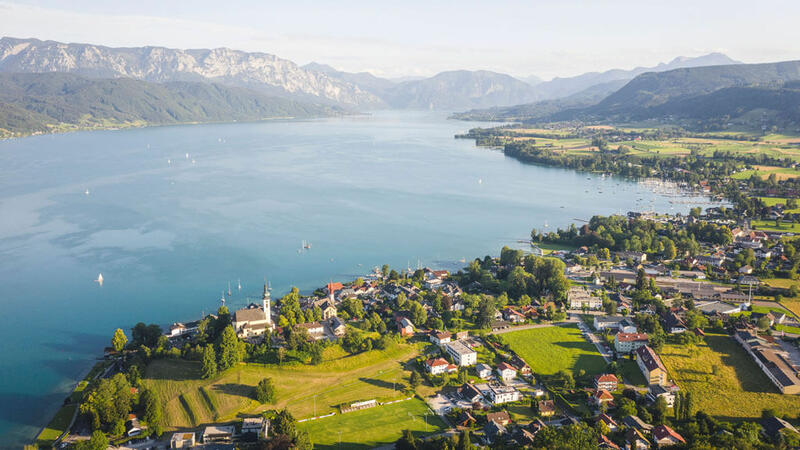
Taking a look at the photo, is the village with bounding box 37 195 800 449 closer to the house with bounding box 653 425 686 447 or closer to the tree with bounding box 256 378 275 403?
the house with bounding box 653 425 686 447

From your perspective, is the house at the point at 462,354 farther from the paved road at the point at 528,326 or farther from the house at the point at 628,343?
the house at the point at 628,343

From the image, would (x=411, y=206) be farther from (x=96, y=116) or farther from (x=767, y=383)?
(x=96, y=116)

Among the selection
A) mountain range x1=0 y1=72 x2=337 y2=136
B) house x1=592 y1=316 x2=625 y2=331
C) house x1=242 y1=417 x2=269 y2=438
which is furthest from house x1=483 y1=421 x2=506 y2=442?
mountain range x1=0 y1=72 x2=337 y2=136

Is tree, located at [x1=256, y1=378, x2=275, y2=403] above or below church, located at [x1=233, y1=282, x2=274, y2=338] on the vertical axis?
below

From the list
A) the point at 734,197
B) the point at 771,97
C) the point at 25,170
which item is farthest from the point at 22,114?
the point at 771,97

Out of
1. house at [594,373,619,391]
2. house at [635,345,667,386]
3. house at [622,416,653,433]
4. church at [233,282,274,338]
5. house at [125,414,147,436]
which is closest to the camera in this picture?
house at [622,416,653,433]

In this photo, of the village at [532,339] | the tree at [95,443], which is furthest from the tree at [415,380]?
the tree at [95,443]
